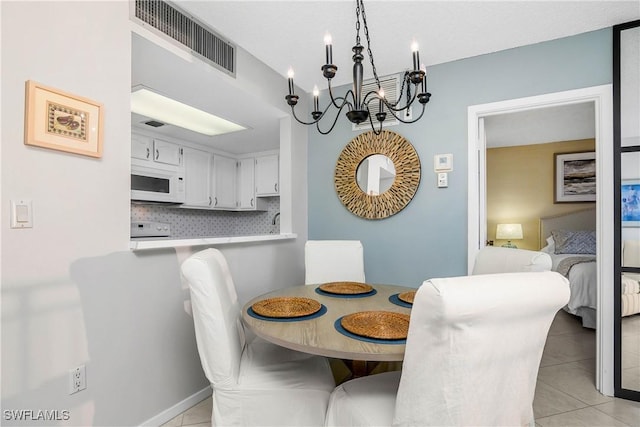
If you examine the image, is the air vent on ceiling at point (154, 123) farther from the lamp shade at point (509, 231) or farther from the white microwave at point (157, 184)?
the lamp shade at point (509, 231)

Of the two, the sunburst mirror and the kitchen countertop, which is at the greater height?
the sunburst mirror

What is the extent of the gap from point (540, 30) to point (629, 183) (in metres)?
1.19

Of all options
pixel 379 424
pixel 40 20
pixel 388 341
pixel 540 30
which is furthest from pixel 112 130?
pixel 540 30

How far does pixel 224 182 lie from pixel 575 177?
529cm

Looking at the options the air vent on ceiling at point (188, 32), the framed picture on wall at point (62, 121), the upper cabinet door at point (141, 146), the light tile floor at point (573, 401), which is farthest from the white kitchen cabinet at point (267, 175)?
the framed picture on wall at point (62, 121)

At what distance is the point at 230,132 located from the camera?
3672 mm

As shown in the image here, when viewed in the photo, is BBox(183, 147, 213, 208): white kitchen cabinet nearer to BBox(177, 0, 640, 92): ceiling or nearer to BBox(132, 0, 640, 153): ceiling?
BBox(132, 0, 640, 153): ceiling

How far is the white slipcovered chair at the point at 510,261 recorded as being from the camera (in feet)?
5.20

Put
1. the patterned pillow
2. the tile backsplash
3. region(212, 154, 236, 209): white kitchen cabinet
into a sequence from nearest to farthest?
the tile backsplash
the patterned pillow
region(212, 154, 236, 209): white kitchen cabinet

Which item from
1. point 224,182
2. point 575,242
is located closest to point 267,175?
point 224,182

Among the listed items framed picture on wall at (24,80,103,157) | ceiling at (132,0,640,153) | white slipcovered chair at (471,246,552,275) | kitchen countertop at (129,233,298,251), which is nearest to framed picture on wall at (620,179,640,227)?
white slipcovered chair at (471,246,552,275)

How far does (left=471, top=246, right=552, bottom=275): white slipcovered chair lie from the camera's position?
1.58m

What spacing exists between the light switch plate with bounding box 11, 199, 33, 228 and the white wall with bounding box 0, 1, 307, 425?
2 centimetres

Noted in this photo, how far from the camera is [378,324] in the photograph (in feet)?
4.30
